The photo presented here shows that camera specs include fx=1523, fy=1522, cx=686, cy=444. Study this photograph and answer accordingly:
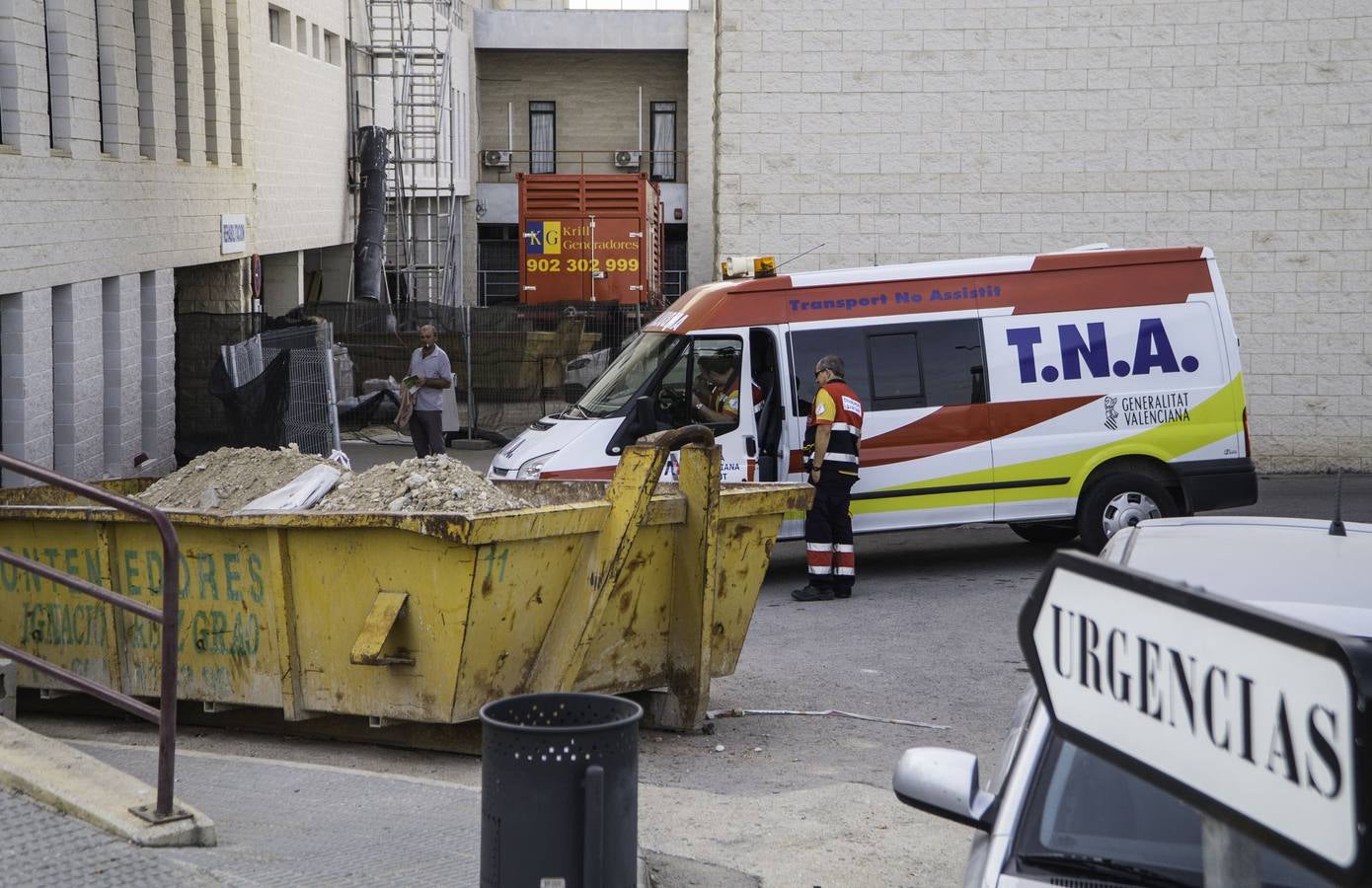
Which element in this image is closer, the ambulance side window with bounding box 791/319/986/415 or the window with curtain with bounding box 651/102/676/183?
the ambulance side window with bounding box 791/319/986/415

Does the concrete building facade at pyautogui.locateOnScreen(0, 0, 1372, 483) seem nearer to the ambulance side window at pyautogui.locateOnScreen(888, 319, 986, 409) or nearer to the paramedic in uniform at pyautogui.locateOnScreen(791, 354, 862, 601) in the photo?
the ambulance side window at pyautogui.locateOnScreen(888, 319, 986, 409)

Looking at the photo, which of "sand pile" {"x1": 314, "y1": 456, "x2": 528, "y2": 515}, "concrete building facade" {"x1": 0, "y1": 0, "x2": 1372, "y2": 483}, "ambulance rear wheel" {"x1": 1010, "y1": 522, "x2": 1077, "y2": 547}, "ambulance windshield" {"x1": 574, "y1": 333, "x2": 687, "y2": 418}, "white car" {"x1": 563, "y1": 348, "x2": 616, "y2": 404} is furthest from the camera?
"white car" {"x1": 563, "y1": 348, "x2": 616, "y2": 404}

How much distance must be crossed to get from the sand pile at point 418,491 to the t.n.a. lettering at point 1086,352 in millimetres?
5930

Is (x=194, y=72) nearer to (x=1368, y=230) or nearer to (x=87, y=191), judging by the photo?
(x=87, y=191)

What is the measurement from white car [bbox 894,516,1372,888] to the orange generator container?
29039 mm

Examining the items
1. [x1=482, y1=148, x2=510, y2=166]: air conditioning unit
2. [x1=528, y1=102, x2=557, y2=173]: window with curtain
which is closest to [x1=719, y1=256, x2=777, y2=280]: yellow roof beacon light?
[x1=482, y1=148, x2=510, y2=166]: air conditioning unit

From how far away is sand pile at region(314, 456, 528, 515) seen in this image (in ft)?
24.5

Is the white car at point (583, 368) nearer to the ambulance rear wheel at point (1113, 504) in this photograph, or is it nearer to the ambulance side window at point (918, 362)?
the ambulance side window at point (918, 362)

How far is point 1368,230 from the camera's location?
1741 centimetres

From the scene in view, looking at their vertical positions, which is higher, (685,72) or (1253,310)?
(685,72)

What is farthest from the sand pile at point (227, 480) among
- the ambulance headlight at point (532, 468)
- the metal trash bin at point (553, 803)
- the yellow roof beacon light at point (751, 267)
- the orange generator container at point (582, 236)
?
the orange generator container at point (582, 236)

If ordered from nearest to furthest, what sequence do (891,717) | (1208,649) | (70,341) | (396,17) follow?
1. (1208,649)
2. (891,717)
3. (70,341)
4. (396,17)

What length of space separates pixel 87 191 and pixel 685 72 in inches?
1145

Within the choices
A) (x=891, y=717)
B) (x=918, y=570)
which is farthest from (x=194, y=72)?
(x=891, y=717)
